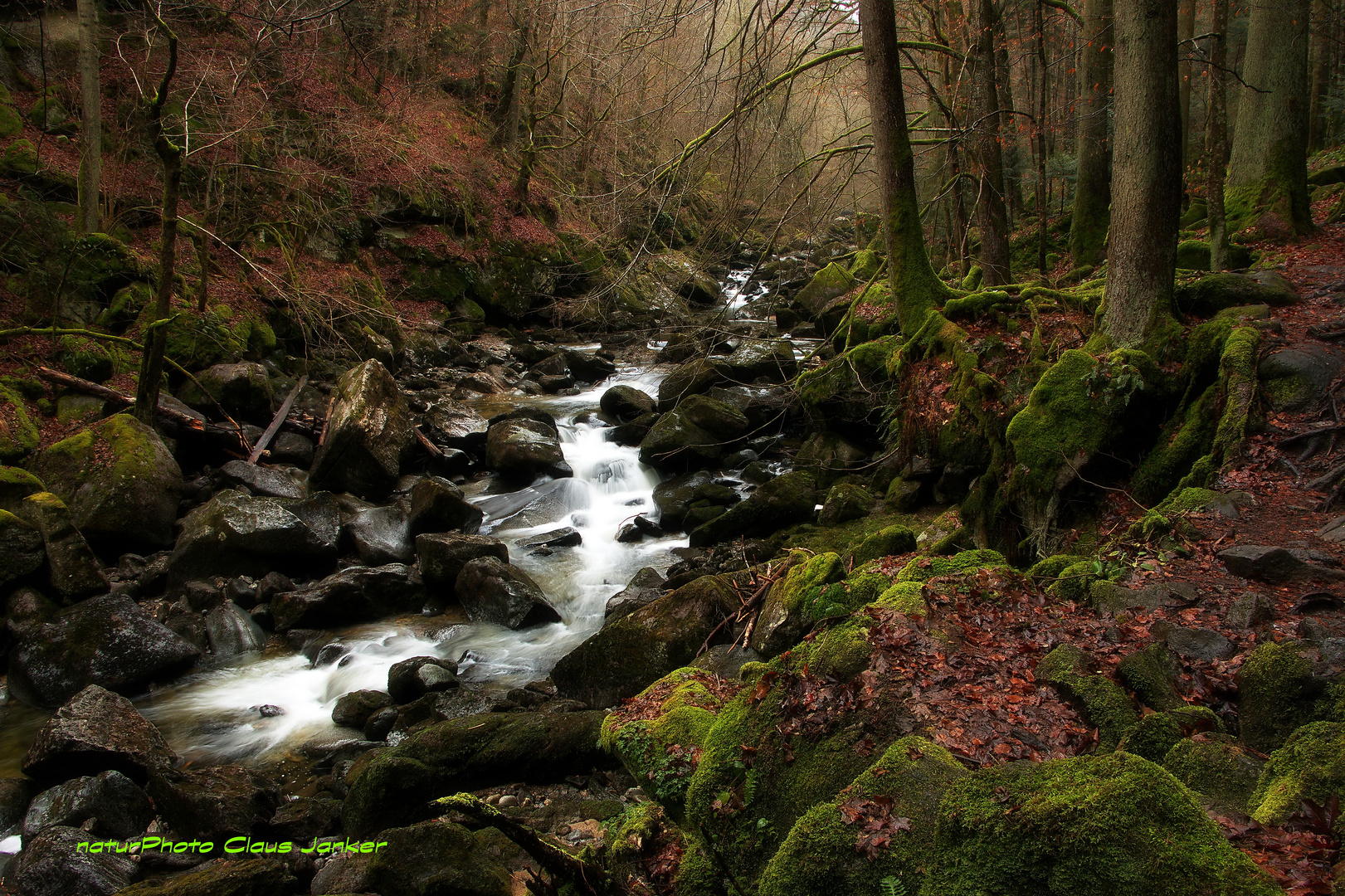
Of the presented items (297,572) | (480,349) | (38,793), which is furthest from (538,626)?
(480,349)

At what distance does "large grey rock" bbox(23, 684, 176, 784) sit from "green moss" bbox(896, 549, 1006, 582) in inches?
224

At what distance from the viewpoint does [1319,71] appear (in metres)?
14.2

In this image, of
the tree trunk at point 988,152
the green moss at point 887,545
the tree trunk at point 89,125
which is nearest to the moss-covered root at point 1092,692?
the green moss at point 887,545

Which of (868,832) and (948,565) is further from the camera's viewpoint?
(948,565)

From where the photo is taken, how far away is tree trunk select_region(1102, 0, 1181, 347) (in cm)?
578

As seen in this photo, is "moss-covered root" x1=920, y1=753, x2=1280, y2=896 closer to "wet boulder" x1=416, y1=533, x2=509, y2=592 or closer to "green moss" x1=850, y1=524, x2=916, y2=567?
"green moss" x1=850, y1=524, x2=916, y2=567

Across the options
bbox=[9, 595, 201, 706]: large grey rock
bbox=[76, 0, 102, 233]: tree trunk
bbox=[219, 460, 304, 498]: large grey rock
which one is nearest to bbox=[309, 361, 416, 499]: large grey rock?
bbox=[219, 460, 304, 498]: large grey rock

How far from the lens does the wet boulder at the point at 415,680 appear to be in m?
6.86

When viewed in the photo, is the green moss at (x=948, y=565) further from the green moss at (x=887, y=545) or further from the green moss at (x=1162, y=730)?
the green moss at (x=1162, y=730)

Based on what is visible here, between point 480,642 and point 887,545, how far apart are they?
4736 mm

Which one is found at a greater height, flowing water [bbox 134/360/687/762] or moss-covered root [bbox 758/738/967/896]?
moss-covered root [bbox 758/738/967/896]

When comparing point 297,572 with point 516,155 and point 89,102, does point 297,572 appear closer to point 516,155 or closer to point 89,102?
point 89,102

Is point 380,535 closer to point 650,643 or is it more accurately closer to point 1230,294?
point 650,643

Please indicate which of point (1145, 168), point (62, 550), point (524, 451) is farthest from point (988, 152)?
point (62, 550)
